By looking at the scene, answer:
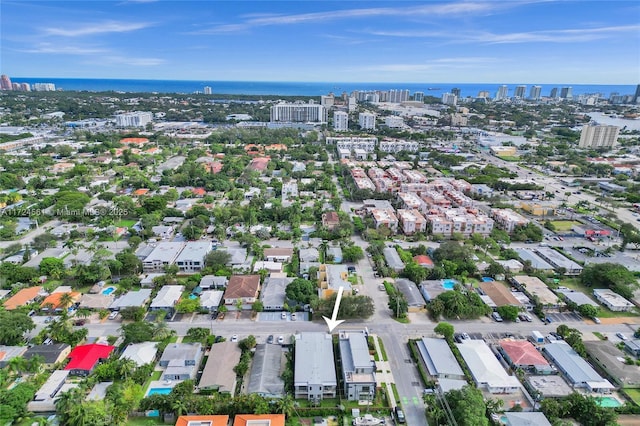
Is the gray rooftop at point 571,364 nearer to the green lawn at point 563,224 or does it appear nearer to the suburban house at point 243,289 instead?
the suburban house at point 243,289

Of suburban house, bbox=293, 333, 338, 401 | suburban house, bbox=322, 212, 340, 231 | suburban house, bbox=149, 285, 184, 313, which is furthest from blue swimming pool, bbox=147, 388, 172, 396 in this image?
suburban house, bbox=322, 212, 340, 231

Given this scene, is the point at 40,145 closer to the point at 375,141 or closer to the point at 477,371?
the point at 375,141

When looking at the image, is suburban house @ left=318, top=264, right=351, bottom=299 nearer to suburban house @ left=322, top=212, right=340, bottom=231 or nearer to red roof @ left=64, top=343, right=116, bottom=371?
suburban house @ left=322, top=212, right=340, bottom=231

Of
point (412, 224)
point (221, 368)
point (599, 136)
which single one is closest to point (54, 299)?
point (221, 368)

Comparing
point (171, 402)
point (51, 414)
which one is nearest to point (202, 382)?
point (171, 402)

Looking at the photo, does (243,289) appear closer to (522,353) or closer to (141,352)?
(141,352)

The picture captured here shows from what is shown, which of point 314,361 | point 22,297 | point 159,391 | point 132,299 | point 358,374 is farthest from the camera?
point 132,299
